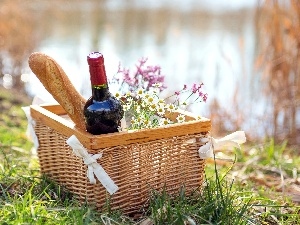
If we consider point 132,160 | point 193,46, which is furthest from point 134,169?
point 193,46

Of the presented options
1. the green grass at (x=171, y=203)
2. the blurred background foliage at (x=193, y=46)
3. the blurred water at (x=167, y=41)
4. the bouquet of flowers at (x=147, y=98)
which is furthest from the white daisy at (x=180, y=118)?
the blurred water at (x=167, y=41)

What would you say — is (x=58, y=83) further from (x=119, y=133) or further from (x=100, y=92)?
(x=119, y=133)

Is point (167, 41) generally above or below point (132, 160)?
below

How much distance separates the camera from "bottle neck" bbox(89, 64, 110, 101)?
86.4 inches

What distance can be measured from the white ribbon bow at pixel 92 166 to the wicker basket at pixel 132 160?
2cm

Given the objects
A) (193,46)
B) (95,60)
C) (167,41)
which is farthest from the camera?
(167,41)

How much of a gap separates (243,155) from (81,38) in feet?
16.7

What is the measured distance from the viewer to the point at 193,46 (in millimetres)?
8078

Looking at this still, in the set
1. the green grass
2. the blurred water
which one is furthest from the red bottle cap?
the blurred water

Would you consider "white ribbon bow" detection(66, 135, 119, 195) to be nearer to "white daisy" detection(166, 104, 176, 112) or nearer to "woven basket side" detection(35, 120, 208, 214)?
"woven basket side" detection(35, 120, 208, 214)

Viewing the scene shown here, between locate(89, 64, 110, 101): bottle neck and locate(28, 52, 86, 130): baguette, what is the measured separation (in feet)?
0.52

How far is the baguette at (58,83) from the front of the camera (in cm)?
234

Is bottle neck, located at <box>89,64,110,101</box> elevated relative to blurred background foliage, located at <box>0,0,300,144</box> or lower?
elevated

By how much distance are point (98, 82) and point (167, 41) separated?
6.16 metres
